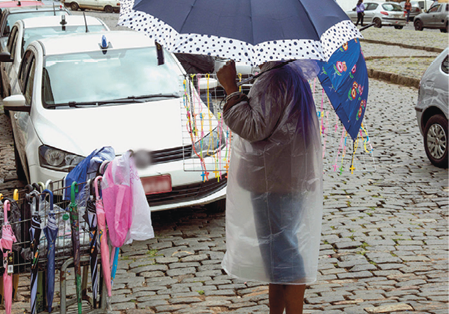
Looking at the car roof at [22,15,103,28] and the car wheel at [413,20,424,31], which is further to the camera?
the car wheel at [413,20,424,31]

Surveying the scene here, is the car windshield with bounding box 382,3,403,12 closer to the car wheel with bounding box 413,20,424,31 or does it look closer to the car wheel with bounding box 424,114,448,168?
the car wheel with bounding box 413,20,424,31

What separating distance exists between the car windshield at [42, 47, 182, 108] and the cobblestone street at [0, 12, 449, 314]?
53.1 inches

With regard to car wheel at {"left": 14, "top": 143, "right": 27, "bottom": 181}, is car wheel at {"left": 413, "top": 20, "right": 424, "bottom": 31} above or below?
above

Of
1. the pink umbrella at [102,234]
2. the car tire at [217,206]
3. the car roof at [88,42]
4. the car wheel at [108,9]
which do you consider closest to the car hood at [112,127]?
the car tire at [217,206]

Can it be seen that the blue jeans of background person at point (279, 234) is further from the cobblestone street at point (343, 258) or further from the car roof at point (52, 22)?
the car roof at point (52, 22)

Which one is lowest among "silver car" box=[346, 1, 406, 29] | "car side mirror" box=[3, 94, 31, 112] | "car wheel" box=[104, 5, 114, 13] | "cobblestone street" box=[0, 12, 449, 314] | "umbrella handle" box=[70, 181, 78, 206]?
"cobblestone street" box=[0, 12, 449, 314]

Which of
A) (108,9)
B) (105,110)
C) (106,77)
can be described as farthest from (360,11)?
(105,110)

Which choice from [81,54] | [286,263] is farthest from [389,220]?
[81,54]

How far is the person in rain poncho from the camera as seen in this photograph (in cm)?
298

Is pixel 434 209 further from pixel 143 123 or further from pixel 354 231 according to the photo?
pixel 143 123

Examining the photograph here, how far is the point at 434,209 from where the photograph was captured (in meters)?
6.11

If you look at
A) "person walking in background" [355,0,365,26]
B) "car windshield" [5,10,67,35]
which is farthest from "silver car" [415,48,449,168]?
"person walking in background" [355,0,365,26]

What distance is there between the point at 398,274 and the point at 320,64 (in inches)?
85.0

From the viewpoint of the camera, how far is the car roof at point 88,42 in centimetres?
660
